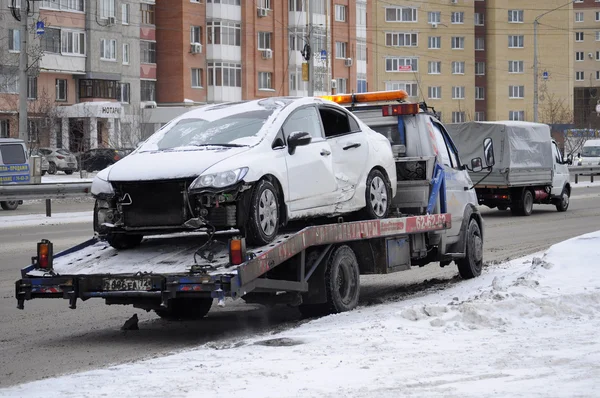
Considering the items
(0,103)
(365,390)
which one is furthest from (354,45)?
(365,390)

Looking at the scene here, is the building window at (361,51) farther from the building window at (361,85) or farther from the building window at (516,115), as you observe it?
the building window at (516,115)

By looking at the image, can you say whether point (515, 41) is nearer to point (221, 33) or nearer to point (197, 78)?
point (221, 33)

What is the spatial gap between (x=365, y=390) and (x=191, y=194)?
3418 millimetres

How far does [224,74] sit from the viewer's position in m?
79.8

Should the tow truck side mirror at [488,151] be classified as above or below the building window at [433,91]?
below

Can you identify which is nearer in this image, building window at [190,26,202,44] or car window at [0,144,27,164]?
car window at [0,144,27,164]

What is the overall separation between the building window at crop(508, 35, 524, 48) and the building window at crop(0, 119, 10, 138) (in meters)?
64.5

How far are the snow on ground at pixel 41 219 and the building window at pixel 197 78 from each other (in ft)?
163

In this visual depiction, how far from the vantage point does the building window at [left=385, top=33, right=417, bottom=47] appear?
11331 centimetres

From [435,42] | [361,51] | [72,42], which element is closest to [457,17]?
[435,42]

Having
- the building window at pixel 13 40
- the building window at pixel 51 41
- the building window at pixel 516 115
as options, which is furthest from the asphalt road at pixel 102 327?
the building window at pixel 516 115

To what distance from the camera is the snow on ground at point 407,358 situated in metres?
7.34

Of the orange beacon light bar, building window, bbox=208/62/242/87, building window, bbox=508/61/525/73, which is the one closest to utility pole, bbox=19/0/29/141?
the orange beacon light bar

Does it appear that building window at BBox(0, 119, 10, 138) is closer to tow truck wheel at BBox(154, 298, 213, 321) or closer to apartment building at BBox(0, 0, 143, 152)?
apartment building at BBox(0, 0, 143, 152)
